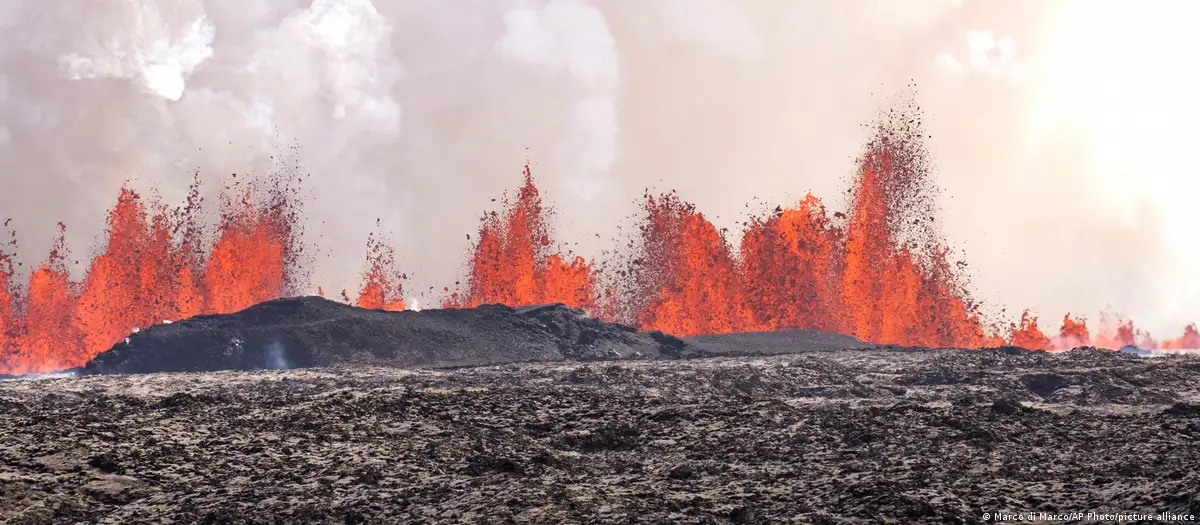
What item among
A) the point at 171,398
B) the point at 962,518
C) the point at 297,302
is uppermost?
the point at 297,302

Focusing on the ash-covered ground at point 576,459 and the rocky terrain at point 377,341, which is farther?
the rocky terrain at point 377,341

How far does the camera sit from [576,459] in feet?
45.6

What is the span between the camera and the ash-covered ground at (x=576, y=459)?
1086 cm

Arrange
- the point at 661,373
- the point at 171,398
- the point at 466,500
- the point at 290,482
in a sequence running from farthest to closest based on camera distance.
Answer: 1. the point at 661,373
2. the point at 171,398
3. the point at 290,482
4. the point at 466,500

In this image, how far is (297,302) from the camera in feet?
135

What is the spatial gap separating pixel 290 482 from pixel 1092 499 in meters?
8.59

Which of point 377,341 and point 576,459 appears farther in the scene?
point 377,341

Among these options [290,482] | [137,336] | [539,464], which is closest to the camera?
[290,482]

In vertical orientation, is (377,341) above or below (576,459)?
above

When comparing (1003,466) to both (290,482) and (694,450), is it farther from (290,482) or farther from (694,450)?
(290,482)

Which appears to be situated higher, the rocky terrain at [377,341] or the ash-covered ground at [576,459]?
the rocky terrain at [377,341]

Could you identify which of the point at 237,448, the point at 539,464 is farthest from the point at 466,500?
the point at 237,448

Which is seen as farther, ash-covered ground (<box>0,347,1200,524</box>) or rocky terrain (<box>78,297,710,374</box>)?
rocky terrain (<box>78,297,710,374</box>)

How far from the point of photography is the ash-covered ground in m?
10.9
